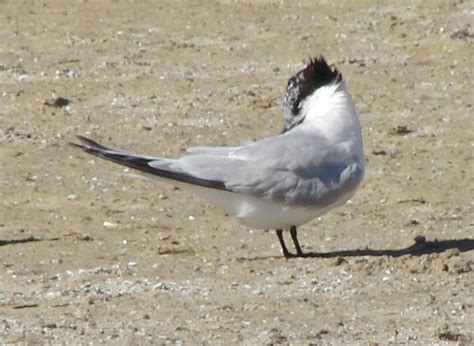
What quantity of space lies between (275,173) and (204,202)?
55.4 inches

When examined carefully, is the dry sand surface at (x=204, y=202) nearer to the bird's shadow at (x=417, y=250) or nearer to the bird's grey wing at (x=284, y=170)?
the bird's shadow at (x=417, y=250)

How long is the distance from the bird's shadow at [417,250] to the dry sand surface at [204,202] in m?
0.02

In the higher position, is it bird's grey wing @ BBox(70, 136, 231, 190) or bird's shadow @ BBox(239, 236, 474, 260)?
bird's grey wing @ BBox(70, 136, 231, 190)

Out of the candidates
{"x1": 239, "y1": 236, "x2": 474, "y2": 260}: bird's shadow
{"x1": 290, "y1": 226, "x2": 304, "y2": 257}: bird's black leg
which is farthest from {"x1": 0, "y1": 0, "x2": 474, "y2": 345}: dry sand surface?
{"x1": 290, "y1": 226, "x2": 304, "y2": 257}: bird's black leg

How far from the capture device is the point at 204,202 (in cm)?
941

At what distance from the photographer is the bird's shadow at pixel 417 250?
26.3ft

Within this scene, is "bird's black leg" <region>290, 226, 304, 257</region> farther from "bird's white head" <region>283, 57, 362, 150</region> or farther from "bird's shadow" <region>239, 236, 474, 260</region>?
"bird's white head" <region>283, 57, 362, 150</region>

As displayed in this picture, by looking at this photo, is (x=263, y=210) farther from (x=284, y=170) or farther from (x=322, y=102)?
(x=322, y=102)

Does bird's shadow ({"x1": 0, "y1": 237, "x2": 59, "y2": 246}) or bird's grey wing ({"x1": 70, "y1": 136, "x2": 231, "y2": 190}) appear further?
bird's shadow ({"x1": 0, "y1": 237, "x2": 59, "y2": 246})

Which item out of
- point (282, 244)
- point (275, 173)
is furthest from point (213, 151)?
point (282, 244)

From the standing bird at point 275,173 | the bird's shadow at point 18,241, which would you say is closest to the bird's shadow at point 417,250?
the standing bird at point 275,173

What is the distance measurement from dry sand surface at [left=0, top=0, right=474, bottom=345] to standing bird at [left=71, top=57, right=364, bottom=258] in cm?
24

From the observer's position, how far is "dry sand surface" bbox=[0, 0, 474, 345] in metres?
7.02

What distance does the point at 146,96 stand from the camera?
37.8 feet
